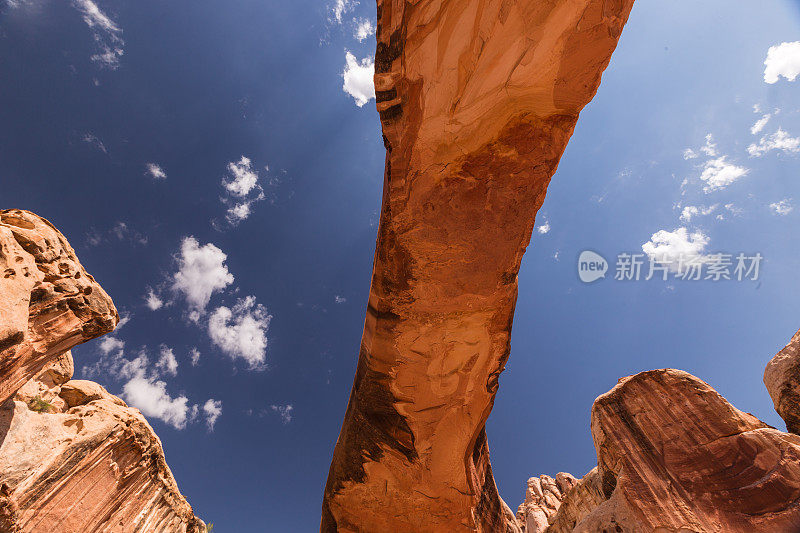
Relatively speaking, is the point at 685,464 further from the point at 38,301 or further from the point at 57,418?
the point at 57,418

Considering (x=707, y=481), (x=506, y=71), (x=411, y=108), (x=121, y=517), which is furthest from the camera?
(x=707, y=481)

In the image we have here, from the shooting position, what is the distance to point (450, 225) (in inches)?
175

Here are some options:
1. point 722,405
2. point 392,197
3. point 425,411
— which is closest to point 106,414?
point 425,411

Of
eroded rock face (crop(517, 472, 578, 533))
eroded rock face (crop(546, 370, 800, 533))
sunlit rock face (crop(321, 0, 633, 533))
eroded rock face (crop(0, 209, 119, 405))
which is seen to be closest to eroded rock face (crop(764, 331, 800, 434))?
eroded rock face (crop(546, 370, 800, 533))

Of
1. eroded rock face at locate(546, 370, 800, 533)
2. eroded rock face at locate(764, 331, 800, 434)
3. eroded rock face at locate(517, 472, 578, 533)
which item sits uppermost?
eroded rock face at locate(517, 472, 578, 533)

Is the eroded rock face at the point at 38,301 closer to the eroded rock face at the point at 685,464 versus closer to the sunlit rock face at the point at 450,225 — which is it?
the sunlit rock face at the point at 450,225

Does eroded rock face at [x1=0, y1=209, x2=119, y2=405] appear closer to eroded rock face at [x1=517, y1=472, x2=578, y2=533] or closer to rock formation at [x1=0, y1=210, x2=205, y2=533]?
rock formation at [x1=0, y1=210, x2=205, y2=533]

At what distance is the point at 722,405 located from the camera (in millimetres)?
5918

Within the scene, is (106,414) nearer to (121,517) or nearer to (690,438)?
(121,517)

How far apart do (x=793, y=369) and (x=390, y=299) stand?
9.05 metres

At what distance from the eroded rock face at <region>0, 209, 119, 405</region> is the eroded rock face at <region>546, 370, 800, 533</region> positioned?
821 centimetres

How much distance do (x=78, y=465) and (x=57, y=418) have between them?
75 cm

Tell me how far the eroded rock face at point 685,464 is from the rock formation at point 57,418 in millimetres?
7706

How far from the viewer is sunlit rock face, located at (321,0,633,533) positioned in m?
3.48
